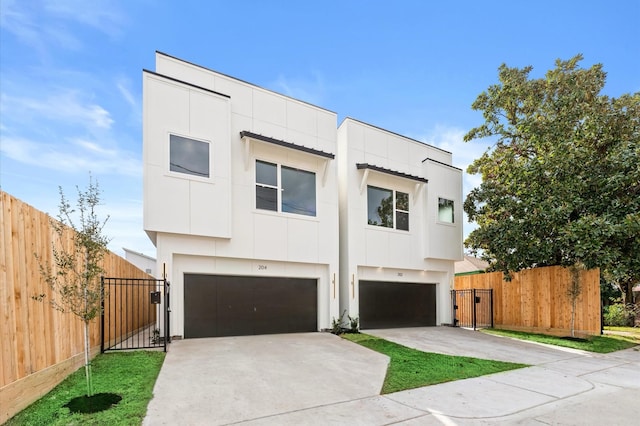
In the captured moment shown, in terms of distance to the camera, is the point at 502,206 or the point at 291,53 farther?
the point at 502,206

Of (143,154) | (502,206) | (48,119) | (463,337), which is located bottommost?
(463,337)

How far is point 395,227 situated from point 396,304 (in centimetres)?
295

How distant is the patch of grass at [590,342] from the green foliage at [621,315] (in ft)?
24.4

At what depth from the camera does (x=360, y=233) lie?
13.4 metres

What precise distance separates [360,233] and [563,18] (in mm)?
9791

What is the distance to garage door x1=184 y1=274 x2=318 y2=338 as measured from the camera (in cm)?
1042

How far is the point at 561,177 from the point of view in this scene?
13266 mm

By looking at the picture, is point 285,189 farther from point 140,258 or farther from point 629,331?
point 140,258

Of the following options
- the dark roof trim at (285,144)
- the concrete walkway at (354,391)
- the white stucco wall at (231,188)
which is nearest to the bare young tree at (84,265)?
the concrete walkway at (354,391)

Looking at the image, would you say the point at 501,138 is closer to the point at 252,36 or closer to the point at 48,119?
the point at 252,36

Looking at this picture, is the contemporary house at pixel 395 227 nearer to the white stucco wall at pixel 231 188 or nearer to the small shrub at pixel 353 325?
the small shrub at pixel 353 325

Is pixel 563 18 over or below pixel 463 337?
over

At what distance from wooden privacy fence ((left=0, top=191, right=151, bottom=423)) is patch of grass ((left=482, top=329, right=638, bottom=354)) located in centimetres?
1283

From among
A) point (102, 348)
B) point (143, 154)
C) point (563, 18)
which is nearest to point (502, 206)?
point (563, 18)
